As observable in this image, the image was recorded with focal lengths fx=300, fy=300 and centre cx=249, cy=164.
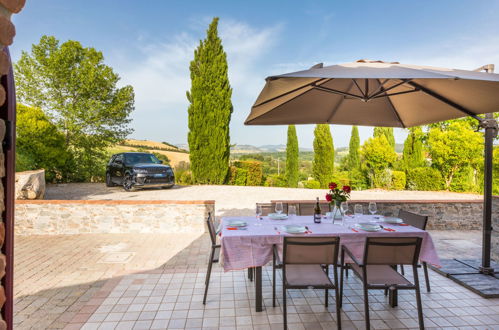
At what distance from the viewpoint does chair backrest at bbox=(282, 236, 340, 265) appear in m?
2.94

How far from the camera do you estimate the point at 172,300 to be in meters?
3.73

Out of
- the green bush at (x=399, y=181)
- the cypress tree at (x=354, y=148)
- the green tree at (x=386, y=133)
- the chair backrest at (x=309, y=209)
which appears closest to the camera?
the chair backrest at (x=309, y=209)

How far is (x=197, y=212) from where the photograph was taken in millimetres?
6980

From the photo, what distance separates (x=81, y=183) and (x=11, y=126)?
49.1 feet

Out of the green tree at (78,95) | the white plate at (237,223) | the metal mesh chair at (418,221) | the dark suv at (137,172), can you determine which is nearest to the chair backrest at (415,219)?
the metal mesh chair at (418,221)

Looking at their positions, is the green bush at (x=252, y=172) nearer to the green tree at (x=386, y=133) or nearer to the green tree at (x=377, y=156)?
the green tree at (x=377, y=156)

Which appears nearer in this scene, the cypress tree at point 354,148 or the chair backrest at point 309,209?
the chair backrest at point 309,209

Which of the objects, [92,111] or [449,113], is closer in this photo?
[449,113]

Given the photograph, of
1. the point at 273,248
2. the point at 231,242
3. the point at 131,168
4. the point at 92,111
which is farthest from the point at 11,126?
the point at 92,111

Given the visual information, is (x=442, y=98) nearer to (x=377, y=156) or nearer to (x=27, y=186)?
(x=27, y=186)

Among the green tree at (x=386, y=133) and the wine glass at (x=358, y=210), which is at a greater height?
the green tree at (x=386, y=133)

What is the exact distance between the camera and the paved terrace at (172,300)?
3.23m

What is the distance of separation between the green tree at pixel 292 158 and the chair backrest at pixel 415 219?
49.5 ft

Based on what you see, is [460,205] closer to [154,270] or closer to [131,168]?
[154,270]
